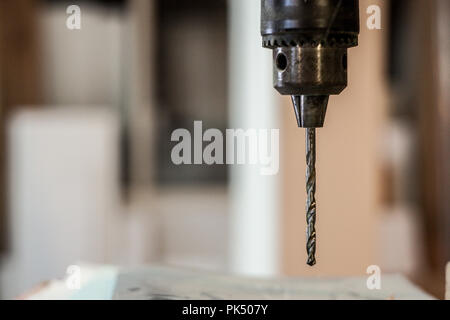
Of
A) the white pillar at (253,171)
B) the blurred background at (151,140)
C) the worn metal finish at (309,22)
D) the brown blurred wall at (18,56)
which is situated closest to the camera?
the worn metal finish at (309,22)

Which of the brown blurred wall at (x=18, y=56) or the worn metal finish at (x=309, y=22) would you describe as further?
the brown blurred wall at (x=18, y=56)

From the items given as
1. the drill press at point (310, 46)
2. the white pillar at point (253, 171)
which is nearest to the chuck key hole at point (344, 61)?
the drill press at point (310, 46)

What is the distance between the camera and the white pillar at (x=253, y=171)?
73.8 inches

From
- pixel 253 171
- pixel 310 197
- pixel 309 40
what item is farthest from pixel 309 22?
pixel 253 171

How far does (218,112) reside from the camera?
3.20 meters

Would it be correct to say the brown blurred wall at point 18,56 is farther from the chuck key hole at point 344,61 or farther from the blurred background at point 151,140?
the chuck key hole at point 344,61

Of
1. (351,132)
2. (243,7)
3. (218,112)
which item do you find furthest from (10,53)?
(351,132)

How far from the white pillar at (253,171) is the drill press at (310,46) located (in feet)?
3.41

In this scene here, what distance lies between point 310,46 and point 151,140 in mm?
2543

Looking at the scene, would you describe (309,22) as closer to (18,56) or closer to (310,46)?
(310,46)

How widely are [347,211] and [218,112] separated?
1.45 metres

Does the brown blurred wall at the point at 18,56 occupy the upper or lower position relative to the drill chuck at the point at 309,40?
upper

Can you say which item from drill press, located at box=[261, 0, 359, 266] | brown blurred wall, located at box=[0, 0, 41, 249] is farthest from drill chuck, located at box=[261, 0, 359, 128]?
brown blurred wall, located at box=[0, 0, 41, 249]
